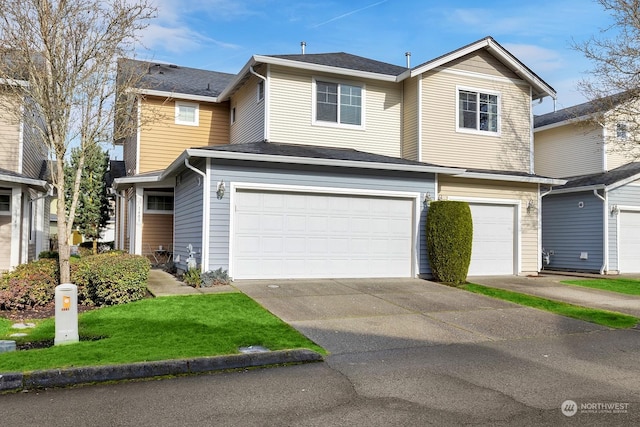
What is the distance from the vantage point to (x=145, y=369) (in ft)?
17.7

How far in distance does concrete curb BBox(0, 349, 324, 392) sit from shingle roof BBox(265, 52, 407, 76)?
33.5ft

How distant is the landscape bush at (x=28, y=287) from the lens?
9.16m

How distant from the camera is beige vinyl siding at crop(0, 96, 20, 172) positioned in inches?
544

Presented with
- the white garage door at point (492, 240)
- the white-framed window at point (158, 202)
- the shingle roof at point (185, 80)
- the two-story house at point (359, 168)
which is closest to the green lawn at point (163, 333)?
the two-story house at point (359, 168)

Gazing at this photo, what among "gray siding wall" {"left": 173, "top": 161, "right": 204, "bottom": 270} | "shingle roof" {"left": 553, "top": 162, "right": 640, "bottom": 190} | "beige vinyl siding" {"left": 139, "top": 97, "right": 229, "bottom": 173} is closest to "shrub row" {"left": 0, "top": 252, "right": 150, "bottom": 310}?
Answer: "gray siding wall" {"left": 173, "top": 161, "right": 204, "bottom": 270}

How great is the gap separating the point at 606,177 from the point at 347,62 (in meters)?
10.3

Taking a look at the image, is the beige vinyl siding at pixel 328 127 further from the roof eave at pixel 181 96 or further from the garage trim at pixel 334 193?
the roof eave at pixel 181 96

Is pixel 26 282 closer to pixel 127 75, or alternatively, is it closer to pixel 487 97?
pixel 127 75

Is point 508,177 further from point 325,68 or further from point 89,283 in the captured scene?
point 89,283

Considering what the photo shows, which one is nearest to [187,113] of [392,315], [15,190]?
[15,190]

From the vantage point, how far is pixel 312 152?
1310 centimetres

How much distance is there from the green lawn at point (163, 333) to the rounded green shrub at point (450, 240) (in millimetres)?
5536

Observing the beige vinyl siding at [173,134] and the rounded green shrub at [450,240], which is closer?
the rounded green shrub at [450,240]

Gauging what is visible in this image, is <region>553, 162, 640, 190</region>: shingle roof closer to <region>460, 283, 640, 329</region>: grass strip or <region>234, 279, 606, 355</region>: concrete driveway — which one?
<region>460, 283, 640, 329</region>: grass strip
